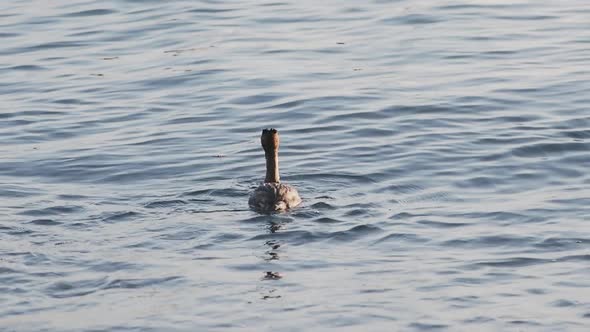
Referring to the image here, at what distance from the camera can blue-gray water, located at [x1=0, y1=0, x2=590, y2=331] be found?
12.1 m

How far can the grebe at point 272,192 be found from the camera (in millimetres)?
15086

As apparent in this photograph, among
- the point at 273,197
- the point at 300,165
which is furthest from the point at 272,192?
the point at 300,165

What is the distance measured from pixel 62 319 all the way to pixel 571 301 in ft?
14.8

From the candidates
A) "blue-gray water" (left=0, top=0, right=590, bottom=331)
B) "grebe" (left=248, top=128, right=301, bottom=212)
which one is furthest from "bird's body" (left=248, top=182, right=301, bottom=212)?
"blue-gray water" (left=0, top=0, right=590, bottom=331)

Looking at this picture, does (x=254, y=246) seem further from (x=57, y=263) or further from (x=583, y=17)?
(x=583, y=17)

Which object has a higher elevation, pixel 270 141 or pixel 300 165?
pixel 270 141

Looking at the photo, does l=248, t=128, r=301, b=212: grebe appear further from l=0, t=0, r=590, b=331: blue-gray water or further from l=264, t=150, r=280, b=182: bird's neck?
l=0, t=0, r=590, b=331: blue-gray water

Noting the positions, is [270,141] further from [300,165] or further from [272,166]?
[300,165]

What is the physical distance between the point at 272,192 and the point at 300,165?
106 inches

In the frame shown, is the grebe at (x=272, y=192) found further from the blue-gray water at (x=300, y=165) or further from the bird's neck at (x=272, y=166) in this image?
the blue-gray water at (x=300, y=165)

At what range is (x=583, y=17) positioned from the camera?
2678 cm

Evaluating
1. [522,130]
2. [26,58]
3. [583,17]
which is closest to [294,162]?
[522,130]

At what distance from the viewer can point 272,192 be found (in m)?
15.1

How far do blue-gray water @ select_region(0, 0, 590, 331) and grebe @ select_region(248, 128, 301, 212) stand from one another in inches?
6.9
